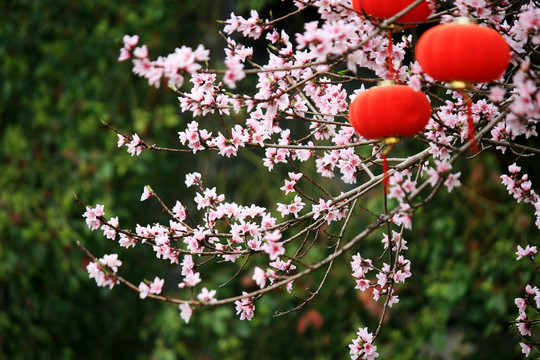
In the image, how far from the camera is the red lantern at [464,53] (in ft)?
4.23

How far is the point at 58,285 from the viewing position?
3.60 meters

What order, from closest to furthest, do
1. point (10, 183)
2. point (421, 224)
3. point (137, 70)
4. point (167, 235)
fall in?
1. point (137, 70)
2. point (167, 235)
3. point (421, 224)
4. point (10, 183)

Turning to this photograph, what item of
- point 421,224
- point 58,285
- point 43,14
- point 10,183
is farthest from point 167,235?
A: point 43,14

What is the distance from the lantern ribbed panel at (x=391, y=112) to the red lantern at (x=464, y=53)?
8 cm

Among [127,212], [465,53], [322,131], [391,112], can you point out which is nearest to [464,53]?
[465,53]

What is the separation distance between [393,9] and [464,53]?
24 cm

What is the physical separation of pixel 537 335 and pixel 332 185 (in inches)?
51.1

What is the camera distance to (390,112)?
1353 millimetres

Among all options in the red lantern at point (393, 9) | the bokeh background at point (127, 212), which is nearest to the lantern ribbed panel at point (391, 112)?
the red lantern at point (393, 9)

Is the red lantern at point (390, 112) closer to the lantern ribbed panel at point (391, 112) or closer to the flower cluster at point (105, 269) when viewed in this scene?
the lantern ribbed panel at point (391, 112)

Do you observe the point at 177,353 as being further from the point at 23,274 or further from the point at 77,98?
the point at 77,98

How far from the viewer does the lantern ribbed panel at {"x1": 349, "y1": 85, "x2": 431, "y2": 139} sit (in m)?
1.36

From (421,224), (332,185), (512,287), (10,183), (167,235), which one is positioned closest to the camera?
(167,235)

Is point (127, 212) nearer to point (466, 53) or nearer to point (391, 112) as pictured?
point (391, 112)
